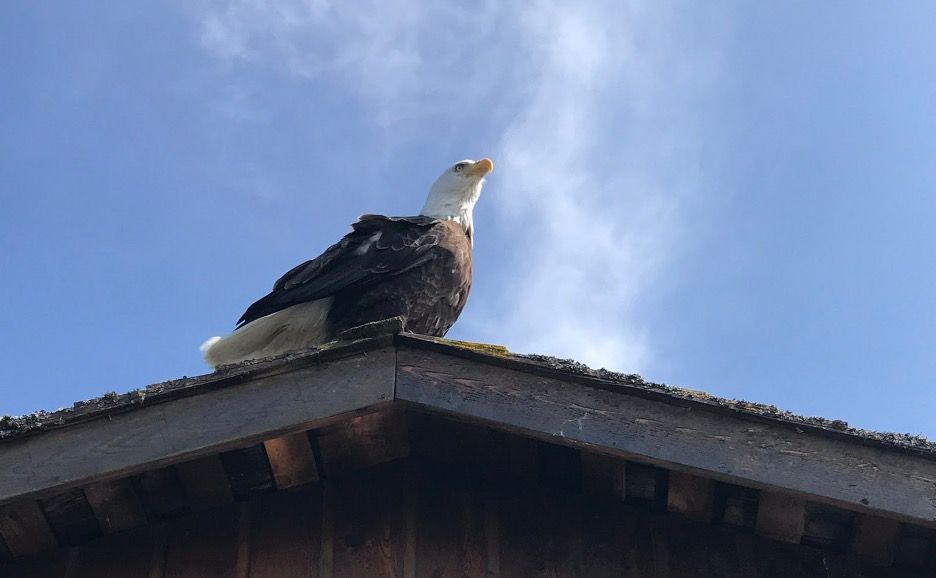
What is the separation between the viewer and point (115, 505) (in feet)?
10.4

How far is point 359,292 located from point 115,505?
3002mm

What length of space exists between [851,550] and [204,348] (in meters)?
3.99

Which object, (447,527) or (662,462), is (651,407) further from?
(447,527)

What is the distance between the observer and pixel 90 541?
3.26 metres

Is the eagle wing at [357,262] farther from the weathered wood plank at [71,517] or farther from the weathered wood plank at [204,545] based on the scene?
the weathered wood plank at [71,517]

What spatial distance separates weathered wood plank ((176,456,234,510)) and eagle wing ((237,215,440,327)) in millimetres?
2774

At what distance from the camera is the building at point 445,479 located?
9.68 feet

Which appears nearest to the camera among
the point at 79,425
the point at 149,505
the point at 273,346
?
the point at 79,425

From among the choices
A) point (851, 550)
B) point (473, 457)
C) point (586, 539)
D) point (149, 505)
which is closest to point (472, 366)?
point (473, 457)

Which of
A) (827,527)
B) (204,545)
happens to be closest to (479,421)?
(204,545)

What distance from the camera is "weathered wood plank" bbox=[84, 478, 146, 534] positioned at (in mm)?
3104

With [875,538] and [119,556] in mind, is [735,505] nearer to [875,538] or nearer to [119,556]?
[875,538]

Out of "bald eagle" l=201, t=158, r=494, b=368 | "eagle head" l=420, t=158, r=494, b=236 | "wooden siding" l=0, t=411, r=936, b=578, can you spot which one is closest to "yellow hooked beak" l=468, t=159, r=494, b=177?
"eagle head" l=420, t=158, r=494, b=236

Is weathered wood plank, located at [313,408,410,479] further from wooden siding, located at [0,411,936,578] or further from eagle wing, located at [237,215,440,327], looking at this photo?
eagle wing, located at [237,215,440,327]
